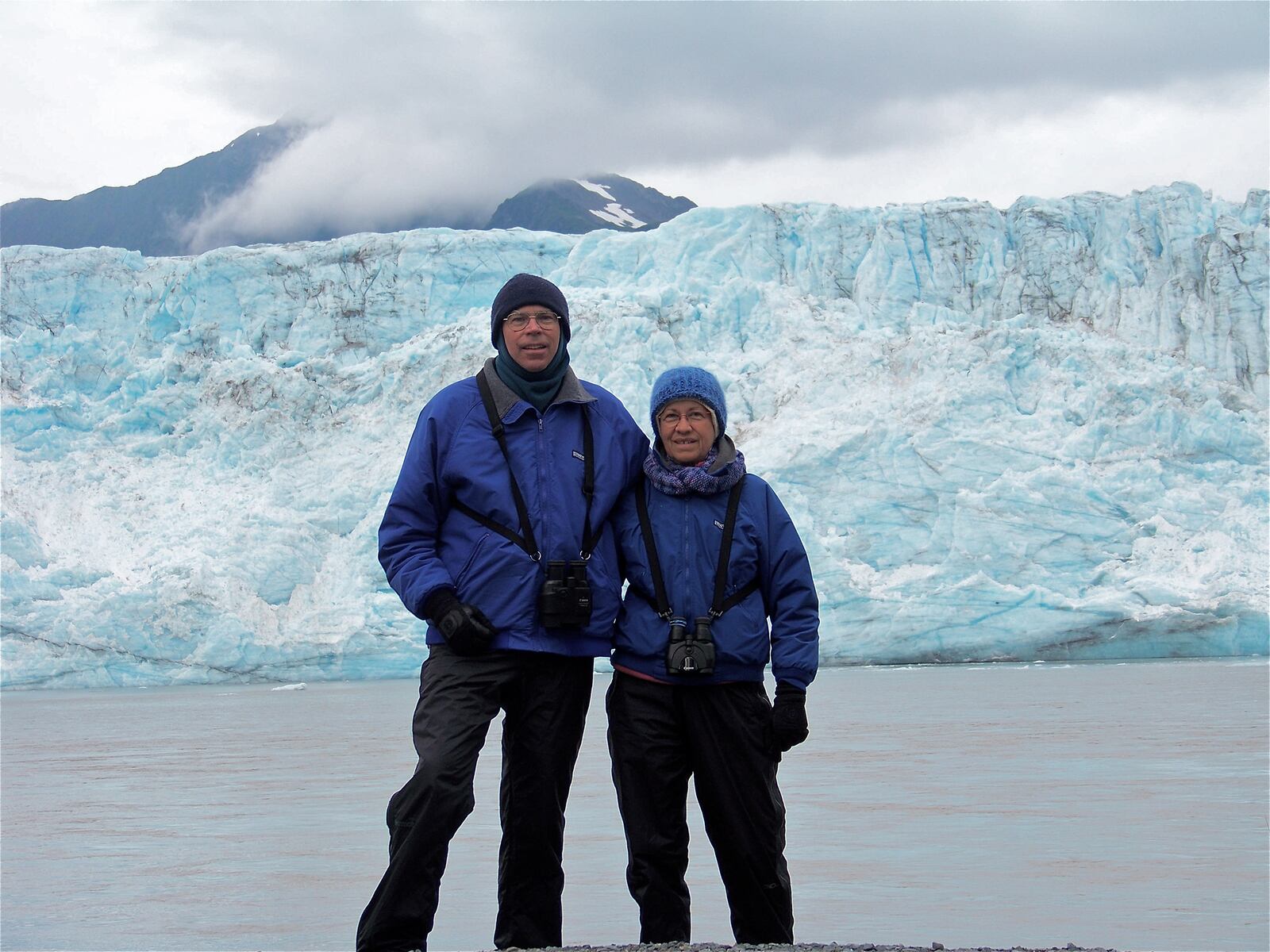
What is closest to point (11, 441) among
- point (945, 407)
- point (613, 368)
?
point (613, 368)

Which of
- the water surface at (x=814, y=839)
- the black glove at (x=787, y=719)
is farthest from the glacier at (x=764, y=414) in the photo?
the black glove at (x=787, y=719)

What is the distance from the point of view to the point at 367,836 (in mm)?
5098

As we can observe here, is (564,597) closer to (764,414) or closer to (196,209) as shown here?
(764,414)

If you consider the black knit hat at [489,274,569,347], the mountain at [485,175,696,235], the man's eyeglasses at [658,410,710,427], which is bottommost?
the man's eyeglasses at [658,410,710,427]

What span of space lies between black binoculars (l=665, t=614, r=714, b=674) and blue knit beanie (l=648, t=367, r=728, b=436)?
40cm

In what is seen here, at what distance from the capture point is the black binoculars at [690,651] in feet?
8.05

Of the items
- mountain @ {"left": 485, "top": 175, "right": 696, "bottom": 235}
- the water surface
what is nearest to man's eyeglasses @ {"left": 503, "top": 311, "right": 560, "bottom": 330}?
the water surface

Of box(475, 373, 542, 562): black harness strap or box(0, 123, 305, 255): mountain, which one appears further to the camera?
box(0, 123, 305, 255): mountain

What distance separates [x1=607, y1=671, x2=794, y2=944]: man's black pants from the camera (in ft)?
8.22

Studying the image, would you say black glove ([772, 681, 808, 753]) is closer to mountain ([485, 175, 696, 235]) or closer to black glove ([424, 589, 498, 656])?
black glove ([424, 589, 498, 656])

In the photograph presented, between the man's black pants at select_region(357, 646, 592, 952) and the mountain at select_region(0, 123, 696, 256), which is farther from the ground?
the mountain at select_region(0, 123, 696, 256)

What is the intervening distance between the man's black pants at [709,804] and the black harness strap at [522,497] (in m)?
0.31

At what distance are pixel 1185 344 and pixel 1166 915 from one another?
17.6 m

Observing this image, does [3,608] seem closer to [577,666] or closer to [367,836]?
[367,836]
